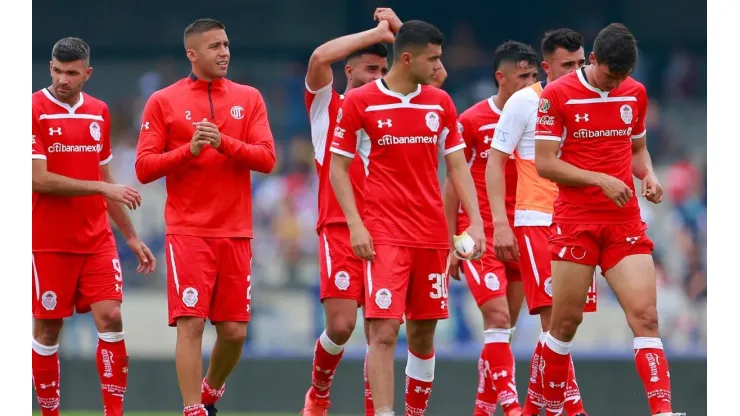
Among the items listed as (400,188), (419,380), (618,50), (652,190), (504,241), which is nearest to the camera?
(618,50)

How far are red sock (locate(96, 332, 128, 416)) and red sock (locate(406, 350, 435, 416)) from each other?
1.99 m

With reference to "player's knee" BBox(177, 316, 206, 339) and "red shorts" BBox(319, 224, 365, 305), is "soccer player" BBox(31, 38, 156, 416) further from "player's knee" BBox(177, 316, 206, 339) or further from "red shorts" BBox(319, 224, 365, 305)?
"red shorts" BBox(319, 224, 365, 305)

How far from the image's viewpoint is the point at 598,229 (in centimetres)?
788

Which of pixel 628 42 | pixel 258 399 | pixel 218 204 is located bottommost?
pixel 258 399

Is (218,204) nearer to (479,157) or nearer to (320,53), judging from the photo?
(320,53)

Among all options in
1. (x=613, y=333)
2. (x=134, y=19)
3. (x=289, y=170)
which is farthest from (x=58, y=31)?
(x=613, y=333)

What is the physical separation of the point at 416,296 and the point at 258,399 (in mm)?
6485

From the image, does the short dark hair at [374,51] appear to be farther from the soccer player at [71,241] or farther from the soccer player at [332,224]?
the soccer player at [71,241]

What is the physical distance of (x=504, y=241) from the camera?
868 centimetres

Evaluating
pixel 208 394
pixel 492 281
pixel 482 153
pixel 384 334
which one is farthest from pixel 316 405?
pixel 482 153

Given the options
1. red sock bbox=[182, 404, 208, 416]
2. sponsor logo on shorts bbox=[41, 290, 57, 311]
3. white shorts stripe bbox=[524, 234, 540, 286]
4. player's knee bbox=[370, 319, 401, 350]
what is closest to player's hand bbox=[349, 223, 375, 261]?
player's knee bbox=[370, 319, 401, 350]

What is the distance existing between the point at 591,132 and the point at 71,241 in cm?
365

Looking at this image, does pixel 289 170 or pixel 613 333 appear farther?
pixel 289 170

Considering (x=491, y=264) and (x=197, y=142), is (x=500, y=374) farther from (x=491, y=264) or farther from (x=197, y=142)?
(x=197, y=142)
